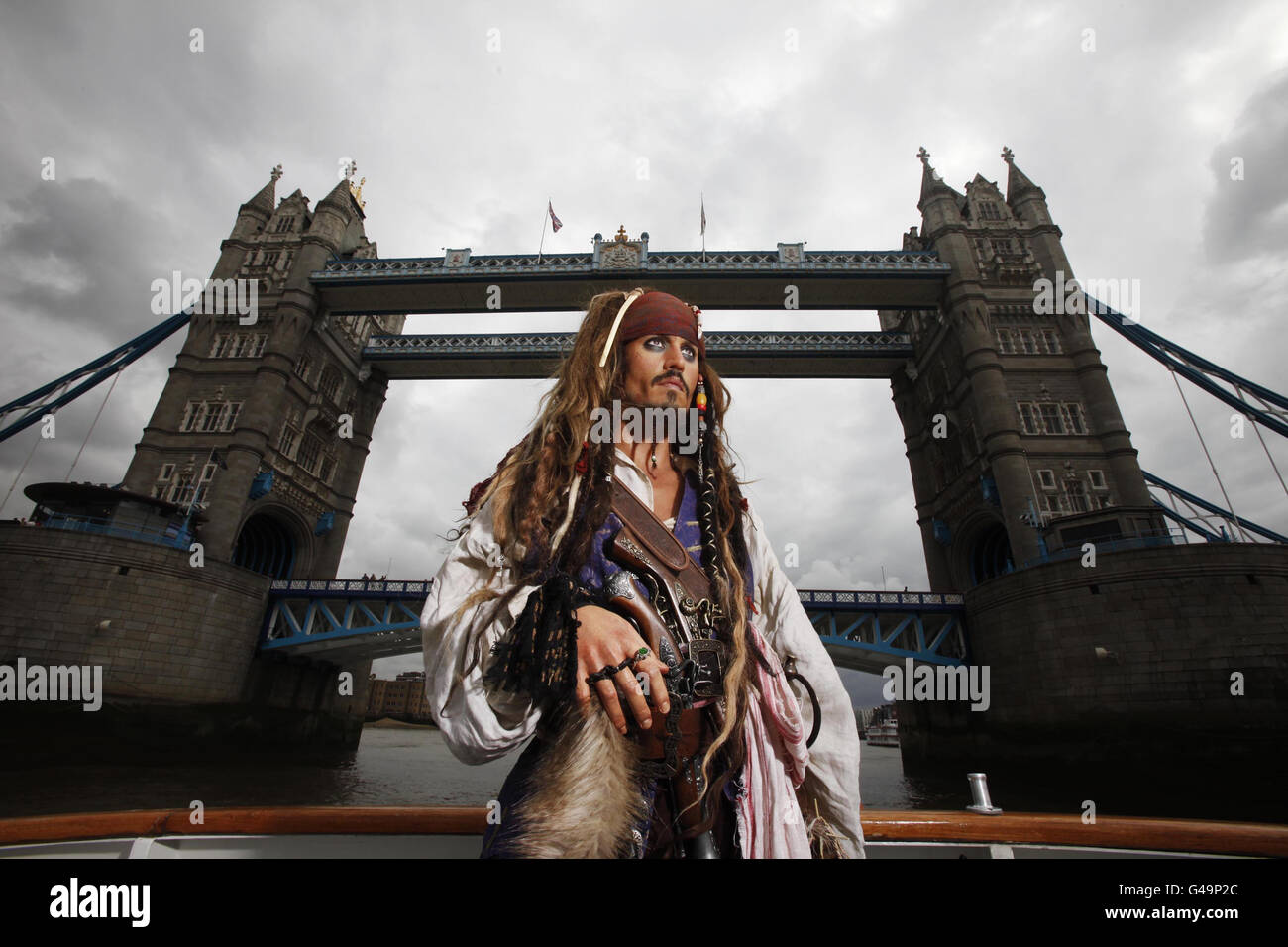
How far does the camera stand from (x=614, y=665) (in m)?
1.15

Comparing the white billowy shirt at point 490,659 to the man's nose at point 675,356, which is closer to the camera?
the white billowy shirt at point 490,659

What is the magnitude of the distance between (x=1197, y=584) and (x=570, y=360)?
18.6m

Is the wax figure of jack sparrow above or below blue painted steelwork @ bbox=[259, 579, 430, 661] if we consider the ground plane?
below

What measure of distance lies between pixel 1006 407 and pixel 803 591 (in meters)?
10.2

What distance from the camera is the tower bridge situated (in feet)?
45.3

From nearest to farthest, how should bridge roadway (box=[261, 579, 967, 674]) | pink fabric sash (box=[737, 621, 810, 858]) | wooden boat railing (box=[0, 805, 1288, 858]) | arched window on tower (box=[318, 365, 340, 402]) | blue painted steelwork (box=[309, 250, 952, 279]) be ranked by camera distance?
1. pink fabric sash (box=[737, 621, 810, 858])
2. wooden boat railing (box=[0, 805, 1288, 858])
3. bridge roadway (box=[261, 579, 967, 674])
4. blue painted steelwork (box=[309, 250, 952, 279])
5. arched window on tower (box=[318, 365, 340, 402])

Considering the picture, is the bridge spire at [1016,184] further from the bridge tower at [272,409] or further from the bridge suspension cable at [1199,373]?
the bridge tower at [272,409]

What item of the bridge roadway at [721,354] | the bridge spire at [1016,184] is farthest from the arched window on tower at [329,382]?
the bridge spire at [1016,184]

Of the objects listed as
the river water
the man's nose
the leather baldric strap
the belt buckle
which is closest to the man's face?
the man's nose

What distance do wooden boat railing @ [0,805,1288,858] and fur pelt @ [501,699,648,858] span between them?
4.30 feet

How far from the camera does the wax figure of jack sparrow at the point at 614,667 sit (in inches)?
44.7

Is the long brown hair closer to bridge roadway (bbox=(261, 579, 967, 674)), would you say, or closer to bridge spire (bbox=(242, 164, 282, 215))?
bridge roadway (bbox=(261, 579, 967, 674))

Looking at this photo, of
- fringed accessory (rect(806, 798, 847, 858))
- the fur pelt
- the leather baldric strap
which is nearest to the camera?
the fur pelt
